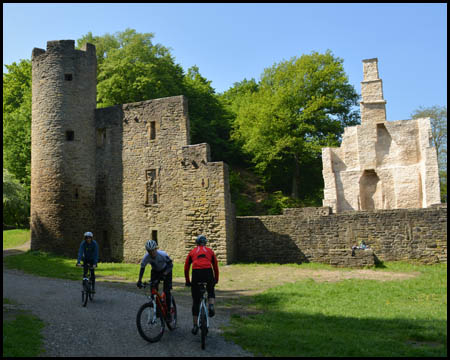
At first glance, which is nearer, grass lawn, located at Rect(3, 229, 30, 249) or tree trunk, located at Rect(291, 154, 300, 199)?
grass lawn, located at Rect(3, 229, 30, 249)

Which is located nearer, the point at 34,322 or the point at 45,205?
the point at 34,322

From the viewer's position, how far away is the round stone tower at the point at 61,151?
70.6 ft

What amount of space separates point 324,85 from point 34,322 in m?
29.9

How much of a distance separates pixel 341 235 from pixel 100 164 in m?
13.2

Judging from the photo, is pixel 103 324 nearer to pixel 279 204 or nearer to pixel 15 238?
pixel 15 238

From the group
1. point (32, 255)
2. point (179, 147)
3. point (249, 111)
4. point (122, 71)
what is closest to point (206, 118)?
point (249, 111)

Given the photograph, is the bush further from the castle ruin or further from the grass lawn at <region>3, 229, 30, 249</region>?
the grass lawn at <region>3, 229, 30, 249</region>

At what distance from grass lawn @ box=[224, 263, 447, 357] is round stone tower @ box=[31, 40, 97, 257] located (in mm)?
13454

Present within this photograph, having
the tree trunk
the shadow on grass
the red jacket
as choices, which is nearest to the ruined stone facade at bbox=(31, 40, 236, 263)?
the shadow on grass

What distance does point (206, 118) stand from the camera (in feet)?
126

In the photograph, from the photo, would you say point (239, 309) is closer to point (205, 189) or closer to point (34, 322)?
point (34, 322)

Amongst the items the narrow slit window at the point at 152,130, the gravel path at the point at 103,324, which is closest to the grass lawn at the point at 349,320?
the gravel path at the point at 103,324

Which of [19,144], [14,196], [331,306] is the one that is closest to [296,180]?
[14,196]

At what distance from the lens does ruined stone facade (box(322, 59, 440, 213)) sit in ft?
78.4
